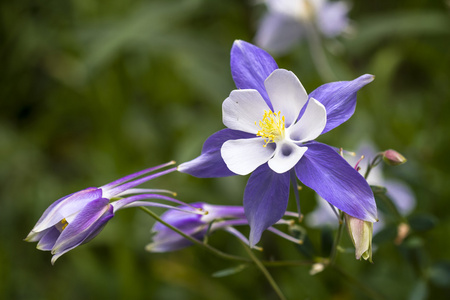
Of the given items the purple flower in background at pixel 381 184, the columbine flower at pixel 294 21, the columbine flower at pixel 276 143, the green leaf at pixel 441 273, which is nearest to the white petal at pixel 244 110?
the columbine flower at pixel 276 143

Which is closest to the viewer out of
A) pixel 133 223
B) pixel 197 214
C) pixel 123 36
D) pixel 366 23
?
pixel 197 214

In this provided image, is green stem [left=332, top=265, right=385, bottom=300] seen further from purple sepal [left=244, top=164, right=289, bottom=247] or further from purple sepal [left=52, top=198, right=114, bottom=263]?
purple sepal [left=52, top=198, right=114, bottom=263]

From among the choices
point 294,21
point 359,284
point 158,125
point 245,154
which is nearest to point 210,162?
point 245,154

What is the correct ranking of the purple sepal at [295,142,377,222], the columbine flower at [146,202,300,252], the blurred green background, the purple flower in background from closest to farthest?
the purple sepal at [295,142,377,222] < the columbine flower at [146,202,300,252] < the purple flower in background < the blurred green background

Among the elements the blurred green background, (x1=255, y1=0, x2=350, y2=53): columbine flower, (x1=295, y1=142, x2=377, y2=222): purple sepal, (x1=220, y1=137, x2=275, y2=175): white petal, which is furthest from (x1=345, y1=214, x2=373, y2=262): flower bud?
(x1=255, y1=0, x2=350, y2=53): columbine flower

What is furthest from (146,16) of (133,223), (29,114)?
(29,114)

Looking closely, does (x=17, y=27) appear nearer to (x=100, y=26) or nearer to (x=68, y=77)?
(x=68, y=77)
